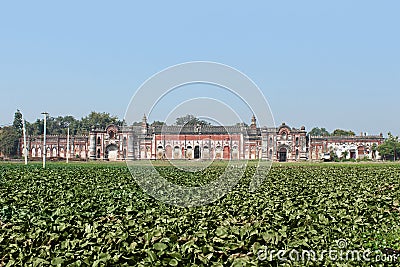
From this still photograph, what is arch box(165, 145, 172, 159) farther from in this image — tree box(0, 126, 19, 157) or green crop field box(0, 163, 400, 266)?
green crop field box(0, 163, 400, 266)

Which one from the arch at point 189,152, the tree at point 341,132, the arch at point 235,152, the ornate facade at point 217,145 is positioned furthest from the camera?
the tree at point 341,132

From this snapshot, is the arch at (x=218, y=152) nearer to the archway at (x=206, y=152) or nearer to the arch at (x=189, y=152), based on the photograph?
the archway at (x=206, y=152)

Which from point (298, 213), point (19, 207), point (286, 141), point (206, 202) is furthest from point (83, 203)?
point (286, 141)

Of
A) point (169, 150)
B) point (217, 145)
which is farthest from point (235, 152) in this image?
point (169, 150)

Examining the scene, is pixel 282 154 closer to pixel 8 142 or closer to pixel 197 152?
pixel 197 152

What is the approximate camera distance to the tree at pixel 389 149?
94.1 m

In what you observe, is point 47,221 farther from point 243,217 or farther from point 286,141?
point 286,141

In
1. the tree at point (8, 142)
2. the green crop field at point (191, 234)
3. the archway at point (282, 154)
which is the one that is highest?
the tree at point (8, 142)

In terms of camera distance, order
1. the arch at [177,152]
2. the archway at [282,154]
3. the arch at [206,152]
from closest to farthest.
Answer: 1. the arch at [177,152]
2. the arch at [206,152]
3. the archway at [282,154]

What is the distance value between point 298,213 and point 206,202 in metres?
4.39

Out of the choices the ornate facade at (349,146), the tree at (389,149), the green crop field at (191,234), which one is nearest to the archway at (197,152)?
the ornate facade at (349,146)

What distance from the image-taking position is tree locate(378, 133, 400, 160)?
94.1m

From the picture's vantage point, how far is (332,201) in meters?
15.0

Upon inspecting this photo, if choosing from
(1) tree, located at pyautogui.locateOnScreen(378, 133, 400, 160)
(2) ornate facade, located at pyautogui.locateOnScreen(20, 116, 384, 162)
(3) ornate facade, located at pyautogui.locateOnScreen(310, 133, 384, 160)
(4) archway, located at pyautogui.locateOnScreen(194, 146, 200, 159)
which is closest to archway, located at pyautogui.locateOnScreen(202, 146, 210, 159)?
(2) ornate facade, located at pyautogui.locateOnScreen(20, 116, 384, 162)
